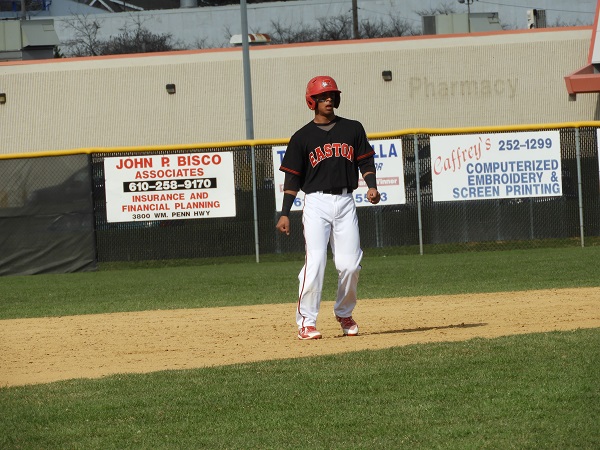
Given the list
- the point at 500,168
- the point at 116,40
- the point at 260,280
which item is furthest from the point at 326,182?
the point at 116,40

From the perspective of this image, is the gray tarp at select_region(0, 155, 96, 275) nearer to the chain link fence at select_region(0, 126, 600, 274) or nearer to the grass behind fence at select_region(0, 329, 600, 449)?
the chain link fence at select_region(0, 126, 600, 274)

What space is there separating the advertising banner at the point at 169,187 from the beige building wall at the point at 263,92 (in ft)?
38.3

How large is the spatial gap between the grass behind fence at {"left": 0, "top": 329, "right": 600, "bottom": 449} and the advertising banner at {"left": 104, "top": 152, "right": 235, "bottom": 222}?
39.9 ft

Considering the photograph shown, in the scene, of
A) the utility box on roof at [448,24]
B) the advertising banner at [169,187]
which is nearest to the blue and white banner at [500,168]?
the advertising banner at [169,187]

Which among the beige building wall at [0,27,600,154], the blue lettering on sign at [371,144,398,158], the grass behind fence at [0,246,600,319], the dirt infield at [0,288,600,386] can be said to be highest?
the beige building wall at [0,27,600,154]

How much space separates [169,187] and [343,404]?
554 inches

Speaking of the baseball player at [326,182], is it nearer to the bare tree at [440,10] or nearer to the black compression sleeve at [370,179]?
the black compression sleeve at [370,179]

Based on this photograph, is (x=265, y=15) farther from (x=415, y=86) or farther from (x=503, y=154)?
(x=503, y=154)

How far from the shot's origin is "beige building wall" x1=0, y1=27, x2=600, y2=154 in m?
31.2

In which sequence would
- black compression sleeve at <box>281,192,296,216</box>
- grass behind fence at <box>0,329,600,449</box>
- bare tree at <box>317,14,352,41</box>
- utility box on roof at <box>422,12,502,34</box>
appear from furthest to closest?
bare tree at <box>317,14,352,41</box>
utility box on roof at <box>422,12,502,34</box>
black compression sleeve at <box>281,192,296,216</box>
grass behind fence at <box>0,329,600,449</box>

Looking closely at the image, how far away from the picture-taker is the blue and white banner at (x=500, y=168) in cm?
1973

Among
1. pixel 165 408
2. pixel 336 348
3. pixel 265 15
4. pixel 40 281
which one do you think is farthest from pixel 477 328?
pixel 265 15

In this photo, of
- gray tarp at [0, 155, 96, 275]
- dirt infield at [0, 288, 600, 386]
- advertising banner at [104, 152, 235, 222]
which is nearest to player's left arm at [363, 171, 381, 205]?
dirt infield at [0, 288, 600, 386]

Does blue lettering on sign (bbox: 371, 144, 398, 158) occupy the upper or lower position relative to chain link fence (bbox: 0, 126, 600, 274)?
upper
